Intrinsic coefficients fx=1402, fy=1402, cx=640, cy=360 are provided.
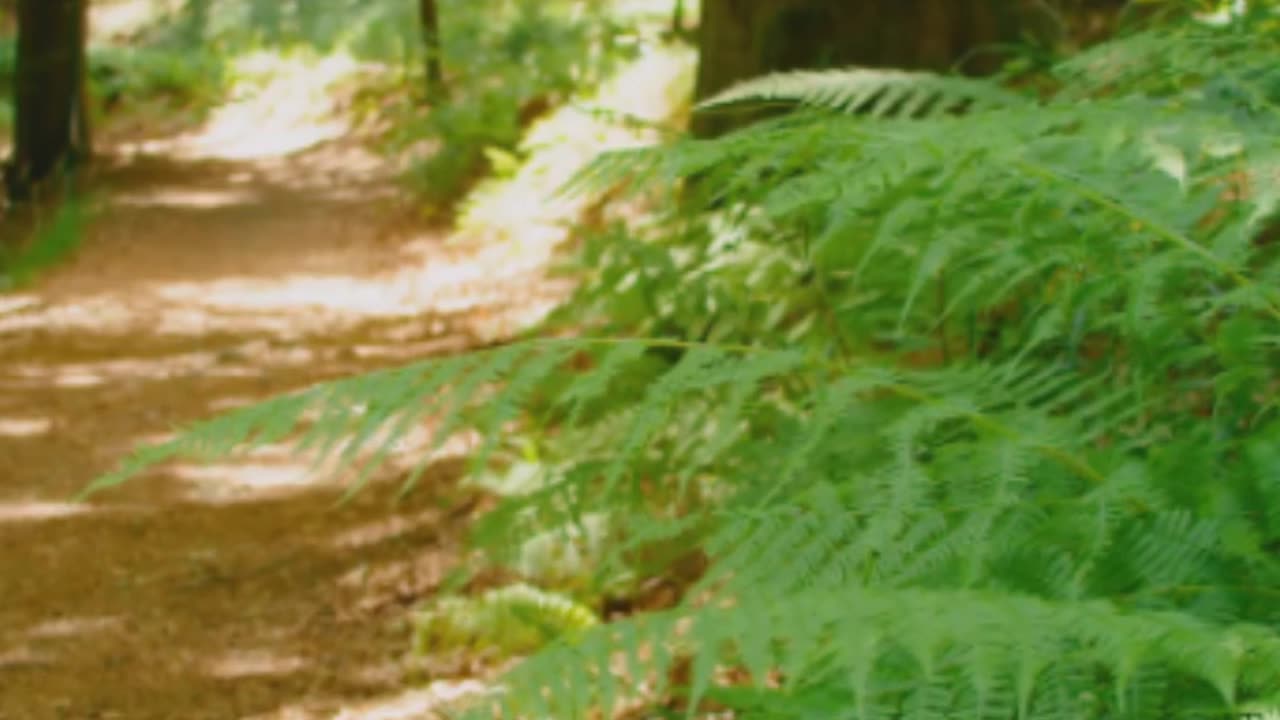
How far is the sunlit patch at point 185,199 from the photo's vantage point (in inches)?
526

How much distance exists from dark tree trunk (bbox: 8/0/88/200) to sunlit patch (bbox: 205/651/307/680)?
9.00 m

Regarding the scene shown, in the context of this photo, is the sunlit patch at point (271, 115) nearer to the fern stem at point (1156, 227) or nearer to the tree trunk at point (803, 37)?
the tree trunk at point (803, 37)

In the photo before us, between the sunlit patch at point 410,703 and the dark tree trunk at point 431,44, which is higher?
the dark tree trunk at point 431,44

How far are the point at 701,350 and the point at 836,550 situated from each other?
387mm

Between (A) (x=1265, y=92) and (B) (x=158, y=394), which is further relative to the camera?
(B) (x=158, y=394)

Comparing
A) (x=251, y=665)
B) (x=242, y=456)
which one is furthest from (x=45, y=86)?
(x=251, y=665)

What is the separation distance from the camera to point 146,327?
8664 mm

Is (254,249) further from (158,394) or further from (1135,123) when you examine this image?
(1135,123)

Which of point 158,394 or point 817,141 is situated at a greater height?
point 817,141

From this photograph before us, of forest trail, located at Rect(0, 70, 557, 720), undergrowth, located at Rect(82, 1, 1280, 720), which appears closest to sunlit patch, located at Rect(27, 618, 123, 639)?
forest trail, located at Rect(0, 70, 557, 720)

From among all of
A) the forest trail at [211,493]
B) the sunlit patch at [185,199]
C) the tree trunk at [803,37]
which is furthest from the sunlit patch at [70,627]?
the sunlit patch at [185,199]


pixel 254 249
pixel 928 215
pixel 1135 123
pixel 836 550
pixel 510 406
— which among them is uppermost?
pixel 1135 123

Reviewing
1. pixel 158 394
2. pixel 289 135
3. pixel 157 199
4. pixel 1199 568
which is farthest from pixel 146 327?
pixel 289 135

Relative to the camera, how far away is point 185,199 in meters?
13.8
